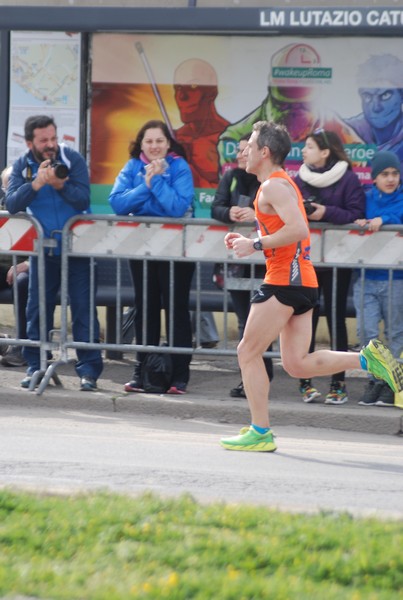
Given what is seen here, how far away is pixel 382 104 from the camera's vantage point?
38.1ft

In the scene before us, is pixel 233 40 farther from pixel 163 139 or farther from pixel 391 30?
pixel 163 139

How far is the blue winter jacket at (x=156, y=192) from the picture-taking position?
9539 mm

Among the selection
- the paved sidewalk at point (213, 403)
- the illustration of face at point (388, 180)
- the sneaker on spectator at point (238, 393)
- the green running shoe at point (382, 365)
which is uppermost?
the illustration of face at point (388, 180)

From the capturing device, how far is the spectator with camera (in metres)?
9.33

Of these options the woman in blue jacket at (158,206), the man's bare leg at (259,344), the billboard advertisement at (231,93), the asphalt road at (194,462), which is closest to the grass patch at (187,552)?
the asphalt road at (194,462)

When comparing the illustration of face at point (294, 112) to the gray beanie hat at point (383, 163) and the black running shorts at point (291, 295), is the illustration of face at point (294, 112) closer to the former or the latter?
the gray beanie hat at point (383, 163)

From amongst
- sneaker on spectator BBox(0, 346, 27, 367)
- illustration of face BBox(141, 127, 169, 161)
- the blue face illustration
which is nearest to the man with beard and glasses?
illustration of face BBox(141, 127, 169, 161)

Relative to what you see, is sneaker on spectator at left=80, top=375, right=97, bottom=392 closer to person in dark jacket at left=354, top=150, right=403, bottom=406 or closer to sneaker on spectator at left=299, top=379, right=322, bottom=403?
sneaker on spectator at left=299, top=379, right=322, bottom=403

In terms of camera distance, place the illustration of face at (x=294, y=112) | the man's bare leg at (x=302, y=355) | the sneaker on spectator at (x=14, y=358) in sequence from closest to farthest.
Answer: the man's bare leg at (x=302, y=355), the sneaker on spectator at (x=14, y=358), the illustration of face at (x=294, y=112)

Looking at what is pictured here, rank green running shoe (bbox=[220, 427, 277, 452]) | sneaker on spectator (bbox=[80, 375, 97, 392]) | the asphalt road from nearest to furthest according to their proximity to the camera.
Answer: the asphalt road < green running shoe (bbox=[220, 427, 277, 452]) < sneaker on spectator (bbox=[80, 375, 97, 392])

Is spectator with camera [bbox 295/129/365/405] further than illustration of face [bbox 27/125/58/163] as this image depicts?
No

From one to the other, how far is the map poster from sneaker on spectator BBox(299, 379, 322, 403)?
3.72m

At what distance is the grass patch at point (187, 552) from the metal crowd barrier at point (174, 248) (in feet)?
13.2

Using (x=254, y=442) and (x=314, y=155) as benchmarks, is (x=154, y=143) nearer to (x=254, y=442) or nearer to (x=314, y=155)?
(x=314, y=155)
